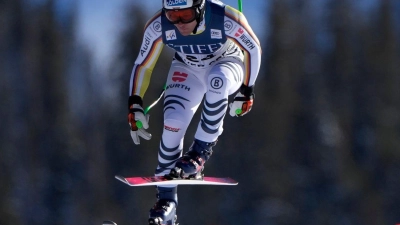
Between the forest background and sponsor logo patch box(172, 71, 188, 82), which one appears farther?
the forest background

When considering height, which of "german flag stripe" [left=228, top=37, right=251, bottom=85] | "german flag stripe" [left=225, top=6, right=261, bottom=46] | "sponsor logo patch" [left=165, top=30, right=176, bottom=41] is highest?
"german flag stripe" [left=225, top=6, right=261, bottom=46]

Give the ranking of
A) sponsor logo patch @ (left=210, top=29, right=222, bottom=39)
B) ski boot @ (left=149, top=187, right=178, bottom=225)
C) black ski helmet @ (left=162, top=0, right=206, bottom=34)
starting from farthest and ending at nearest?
ski boot @ (left=149, top=187, right=178, bottom=225) → sponsor logo patch @ (left=210, top=29, right=222, bottom=39) → black ski helmet @ (left=162, top=0, right=206, bottom=34)

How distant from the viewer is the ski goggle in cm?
676

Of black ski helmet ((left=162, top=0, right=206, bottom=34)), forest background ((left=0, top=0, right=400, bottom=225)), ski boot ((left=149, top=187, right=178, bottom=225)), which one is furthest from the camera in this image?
forest background ((left=0, top=0, right=400, bottom=225))

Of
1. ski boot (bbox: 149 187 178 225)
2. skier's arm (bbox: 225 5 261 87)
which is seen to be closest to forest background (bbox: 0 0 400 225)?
ski boot (bbox: 149 187 178 225)

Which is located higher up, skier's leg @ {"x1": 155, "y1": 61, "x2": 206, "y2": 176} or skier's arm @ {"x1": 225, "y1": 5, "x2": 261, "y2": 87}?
skier's arm @ {"x1": 225, "y1": 5, "x2": 261, "y2": 87}

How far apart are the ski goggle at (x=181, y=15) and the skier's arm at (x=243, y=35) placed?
31 centimetres

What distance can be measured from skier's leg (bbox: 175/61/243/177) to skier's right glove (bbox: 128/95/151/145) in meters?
0.41

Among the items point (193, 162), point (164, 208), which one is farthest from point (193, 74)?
point (164, 208)

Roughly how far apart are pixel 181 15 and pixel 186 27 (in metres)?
0.11

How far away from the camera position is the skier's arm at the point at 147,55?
706cm

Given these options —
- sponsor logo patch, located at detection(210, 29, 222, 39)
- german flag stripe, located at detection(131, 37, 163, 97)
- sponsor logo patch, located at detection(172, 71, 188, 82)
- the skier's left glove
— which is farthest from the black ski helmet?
the skier's left glove

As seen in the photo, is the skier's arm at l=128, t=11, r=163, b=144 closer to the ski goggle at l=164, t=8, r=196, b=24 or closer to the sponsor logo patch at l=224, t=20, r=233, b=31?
the ski goggle at l=164, t=8, r=196, b=24

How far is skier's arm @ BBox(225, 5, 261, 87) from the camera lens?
6.91 meters
